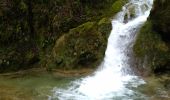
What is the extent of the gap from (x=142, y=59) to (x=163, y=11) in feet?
6.51

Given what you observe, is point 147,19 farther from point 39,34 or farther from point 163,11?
point 39,34

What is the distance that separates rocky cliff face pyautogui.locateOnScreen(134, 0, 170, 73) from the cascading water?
0.55 m

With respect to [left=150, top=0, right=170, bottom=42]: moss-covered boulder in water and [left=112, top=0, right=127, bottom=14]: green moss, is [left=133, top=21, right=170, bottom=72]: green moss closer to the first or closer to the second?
[left=150, top=0, right=170, bottom=42]: moss-covered boulder in water

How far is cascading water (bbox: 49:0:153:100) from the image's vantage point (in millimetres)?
11523

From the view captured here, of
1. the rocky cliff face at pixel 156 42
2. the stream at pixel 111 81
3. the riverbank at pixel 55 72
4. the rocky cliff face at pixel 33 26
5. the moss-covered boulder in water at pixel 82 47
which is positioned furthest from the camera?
the rocky cliff face at pixel 33 26

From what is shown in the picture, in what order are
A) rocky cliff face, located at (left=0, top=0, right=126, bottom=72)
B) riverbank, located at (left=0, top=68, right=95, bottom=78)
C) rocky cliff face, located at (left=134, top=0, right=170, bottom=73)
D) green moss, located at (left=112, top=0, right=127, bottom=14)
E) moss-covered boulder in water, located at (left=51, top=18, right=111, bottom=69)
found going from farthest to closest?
green moss, located at (left=112, top=0, right=127, bottom=14) < rocky cliff face, located at (left=0, top=0, right=126, bottom=72) < moss-covered boulder in water, located at (left=51, top=18, right=111, bottom=69) < riverbank, located at (left=0, top=68, right=95, bottom=78) < rocky cliff face, located at (left=134, top=0, right=170, bottom=73)

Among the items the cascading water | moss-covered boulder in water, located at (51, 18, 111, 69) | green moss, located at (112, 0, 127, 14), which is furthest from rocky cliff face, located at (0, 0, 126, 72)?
the cascading water

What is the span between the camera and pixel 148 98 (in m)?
10.9

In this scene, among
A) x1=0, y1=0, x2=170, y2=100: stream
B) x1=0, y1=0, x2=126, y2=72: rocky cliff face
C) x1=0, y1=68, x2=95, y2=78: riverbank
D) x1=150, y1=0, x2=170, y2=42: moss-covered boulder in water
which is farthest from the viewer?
x1=0, y1=0, x2=126, y2=72: rocky cliff face

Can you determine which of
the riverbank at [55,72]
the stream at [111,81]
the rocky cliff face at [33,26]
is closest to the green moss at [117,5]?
the rocky cliff face at [33,26]

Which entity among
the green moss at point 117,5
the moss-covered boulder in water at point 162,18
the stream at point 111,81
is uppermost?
the green moss at point 117,5

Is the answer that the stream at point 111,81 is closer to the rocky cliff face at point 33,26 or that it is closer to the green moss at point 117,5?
the green moss at point 117,5

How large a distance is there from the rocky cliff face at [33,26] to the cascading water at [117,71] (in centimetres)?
114

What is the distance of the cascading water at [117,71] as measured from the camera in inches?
454
